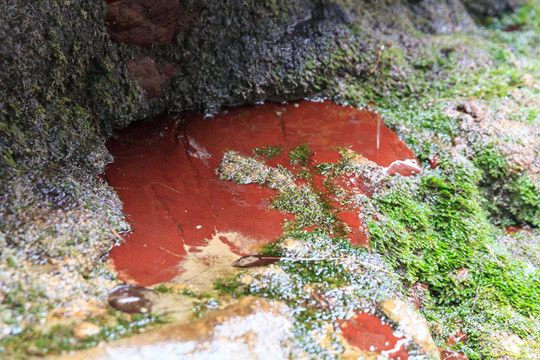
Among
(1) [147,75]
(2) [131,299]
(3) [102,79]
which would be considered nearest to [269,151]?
(1) [147,75]

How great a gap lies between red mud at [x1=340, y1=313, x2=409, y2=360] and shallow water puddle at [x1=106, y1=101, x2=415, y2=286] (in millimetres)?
541

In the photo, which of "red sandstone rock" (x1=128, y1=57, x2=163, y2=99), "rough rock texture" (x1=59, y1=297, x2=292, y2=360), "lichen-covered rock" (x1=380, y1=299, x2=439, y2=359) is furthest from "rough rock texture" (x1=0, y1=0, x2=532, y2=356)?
"lichen-covered rock" (x1=380, y1=299, x2=439, y2=359)

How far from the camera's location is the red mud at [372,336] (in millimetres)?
2080

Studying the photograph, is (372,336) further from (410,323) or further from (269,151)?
(269,151)

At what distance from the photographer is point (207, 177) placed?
9.46 ft

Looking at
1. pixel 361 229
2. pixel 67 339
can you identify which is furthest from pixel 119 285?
pixel 361 229

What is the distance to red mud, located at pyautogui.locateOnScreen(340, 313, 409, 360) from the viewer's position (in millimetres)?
2080

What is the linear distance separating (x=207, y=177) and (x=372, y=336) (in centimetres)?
142

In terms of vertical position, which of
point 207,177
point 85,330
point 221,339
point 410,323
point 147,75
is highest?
point 147,75

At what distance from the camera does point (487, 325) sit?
9.05 feet

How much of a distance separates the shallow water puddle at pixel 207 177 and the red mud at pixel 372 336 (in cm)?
54

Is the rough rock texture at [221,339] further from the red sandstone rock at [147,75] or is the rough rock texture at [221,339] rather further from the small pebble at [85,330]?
Result: the red sandstone rock at [147,75]

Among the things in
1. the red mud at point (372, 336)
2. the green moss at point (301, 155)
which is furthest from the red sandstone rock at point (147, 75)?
the red mud at point (372, 336)

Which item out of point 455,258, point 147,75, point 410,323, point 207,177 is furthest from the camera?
point 147,75
